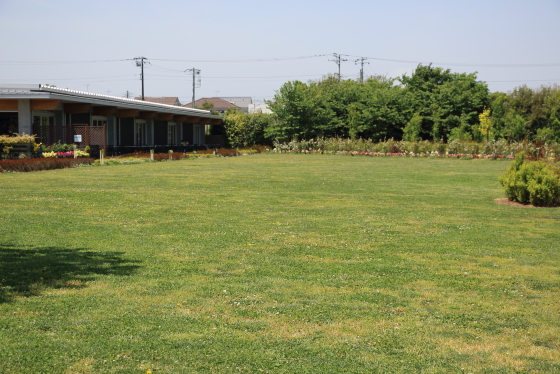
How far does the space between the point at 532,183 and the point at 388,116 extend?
40.1 meters

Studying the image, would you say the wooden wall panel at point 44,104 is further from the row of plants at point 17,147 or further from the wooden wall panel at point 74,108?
the row of plants at point 17,147

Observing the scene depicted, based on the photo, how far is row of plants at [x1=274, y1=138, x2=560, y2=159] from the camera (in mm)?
41531

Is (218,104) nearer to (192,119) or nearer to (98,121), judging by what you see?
(192,119)

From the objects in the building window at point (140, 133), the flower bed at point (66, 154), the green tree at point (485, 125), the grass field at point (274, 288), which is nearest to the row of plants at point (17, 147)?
the flower bed at point (66, 154)

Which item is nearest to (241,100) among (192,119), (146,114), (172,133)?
(192,119)

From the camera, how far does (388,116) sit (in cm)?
5481

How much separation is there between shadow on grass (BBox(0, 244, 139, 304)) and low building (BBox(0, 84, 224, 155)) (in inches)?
908

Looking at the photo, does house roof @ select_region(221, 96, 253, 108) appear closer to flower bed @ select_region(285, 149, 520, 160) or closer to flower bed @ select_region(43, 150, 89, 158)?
flower bed @ select_region(285, 149, 520, 160)

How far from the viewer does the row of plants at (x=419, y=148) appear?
1635 inches

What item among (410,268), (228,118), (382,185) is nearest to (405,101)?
(228,118)

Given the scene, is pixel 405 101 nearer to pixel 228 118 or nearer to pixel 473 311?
pixel 228 118

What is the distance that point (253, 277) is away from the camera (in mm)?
7504

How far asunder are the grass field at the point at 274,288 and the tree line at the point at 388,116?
138 ft

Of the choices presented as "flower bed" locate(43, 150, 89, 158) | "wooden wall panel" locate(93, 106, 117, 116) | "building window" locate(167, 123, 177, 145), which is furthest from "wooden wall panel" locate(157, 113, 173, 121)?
"flower bed" locate(43, 150, 89, 158)
